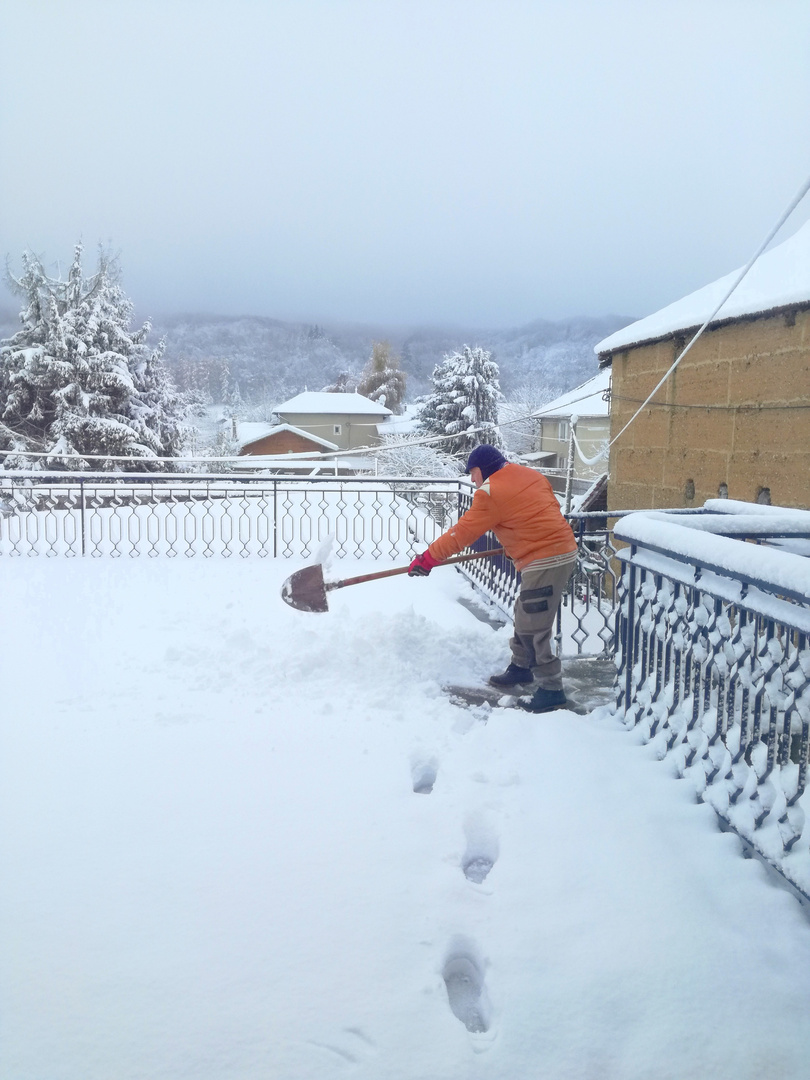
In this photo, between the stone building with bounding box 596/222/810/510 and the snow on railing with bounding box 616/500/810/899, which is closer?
the snow on railing with bounding box 616/500/810/899

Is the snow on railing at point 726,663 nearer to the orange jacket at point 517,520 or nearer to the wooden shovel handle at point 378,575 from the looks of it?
the orange jacket at point 517,520

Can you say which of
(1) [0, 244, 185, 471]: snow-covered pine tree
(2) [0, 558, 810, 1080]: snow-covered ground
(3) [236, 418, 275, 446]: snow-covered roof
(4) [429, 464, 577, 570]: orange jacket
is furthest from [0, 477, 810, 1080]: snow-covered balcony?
(3) [236, 418, 275, 446]: snow-covered roof

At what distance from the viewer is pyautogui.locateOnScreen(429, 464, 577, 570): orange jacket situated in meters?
4.09

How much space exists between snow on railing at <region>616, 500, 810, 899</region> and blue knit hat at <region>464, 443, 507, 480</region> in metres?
0.95

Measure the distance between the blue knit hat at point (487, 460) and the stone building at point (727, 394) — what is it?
5.99 metres

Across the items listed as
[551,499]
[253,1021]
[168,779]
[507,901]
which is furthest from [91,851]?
[551,499]

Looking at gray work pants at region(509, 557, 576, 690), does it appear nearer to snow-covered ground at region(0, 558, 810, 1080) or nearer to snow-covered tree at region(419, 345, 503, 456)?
snow-covered ground at region(0, 558, 810, 1080)

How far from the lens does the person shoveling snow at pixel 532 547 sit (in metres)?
4.07

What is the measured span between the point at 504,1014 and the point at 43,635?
4.71 m

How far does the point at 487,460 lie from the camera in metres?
4.36

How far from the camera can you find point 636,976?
6.59 feet

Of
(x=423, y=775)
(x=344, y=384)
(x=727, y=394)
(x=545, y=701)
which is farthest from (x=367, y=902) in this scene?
(x=344, y=384)

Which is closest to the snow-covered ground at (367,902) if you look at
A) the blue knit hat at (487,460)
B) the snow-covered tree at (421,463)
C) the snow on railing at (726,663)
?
the snow on railing at (726,663)

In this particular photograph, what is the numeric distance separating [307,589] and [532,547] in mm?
1539
